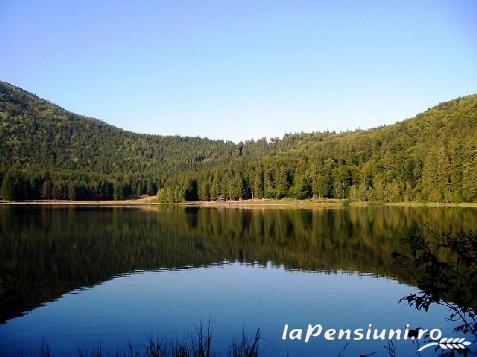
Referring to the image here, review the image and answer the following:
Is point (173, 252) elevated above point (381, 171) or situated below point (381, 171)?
below

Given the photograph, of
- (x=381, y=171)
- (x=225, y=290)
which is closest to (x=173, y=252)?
(x=225, y=290)

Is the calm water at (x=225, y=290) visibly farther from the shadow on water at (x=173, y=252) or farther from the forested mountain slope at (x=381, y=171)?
the forested mountain slope at (x=381, y=171)

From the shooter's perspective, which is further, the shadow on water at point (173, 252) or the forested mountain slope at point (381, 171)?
the forested mountain slope at point (381, 171)

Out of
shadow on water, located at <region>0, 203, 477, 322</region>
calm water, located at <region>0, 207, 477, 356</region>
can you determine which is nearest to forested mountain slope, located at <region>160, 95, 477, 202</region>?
shadow on water, located at <region>0, 203, 477, 322</region>

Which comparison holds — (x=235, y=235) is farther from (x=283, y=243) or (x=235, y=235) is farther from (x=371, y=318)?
(x=371, y=318)

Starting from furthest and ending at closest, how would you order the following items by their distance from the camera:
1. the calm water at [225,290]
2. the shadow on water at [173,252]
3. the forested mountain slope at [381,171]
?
1. the forested mountain slope at [381,171]
2. the shadow on water at [173,252]
3. the calm water at [225,290]

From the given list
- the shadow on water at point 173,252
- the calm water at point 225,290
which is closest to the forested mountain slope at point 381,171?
the shadow on water at point 173,252

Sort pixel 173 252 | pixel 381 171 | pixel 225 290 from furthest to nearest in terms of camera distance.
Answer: pixel 381 171
pixel 173 252
pixel 225 290

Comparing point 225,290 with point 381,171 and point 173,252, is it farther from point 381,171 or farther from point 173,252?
point 381,171

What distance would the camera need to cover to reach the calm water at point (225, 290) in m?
18.2

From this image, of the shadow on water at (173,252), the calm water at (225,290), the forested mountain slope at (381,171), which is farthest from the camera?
the forested mountain slope at (381,171)

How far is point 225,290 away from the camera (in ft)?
96.6

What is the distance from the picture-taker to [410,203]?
127750 mm

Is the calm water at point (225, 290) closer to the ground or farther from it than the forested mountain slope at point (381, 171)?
closer to the ground
